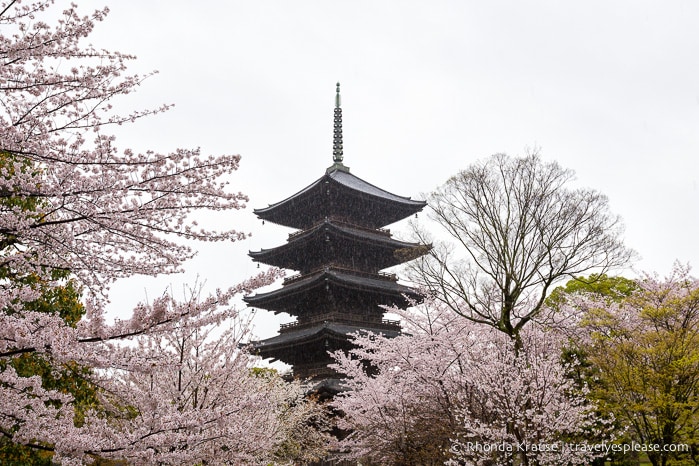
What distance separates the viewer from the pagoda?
914 inches

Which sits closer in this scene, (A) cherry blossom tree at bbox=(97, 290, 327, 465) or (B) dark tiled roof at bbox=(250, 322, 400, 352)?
(A) cherry blossom tree at bbox=(97, 290, 327, 465)

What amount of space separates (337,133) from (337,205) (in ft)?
21.1

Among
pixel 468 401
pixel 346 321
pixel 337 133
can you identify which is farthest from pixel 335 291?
pixel 468 401

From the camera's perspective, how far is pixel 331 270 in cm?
2372

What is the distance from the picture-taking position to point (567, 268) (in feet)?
40.7

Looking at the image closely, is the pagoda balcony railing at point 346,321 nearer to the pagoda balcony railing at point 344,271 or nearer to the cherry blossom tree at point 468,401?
the pagoda balcony railing at point 344,271

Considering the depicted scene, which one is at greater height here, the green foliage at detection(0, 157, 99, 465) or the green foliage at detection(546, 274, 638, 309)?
the green foliage at detection(546, 274, 638, 309)

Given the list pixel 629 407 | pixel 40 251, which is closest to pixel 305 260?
pixel 629 407

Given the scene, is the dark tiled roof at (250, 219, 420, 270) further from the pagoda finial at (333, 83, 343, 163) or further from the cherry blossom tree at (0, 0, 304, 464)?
the cherry blossom tree at (0, 0, 304, 464)

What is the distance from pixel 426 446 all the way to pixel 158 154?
841 cm

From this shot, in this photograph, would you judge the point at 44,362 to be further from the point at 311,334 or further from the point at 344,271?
the point at 344,271

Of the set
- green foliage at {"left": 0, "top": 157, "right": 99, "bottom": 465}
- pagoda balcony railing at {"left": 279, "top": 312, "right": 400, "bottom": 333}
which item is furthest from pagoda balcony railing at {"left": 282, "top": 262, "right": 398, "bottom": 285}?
green foliage at {"left": 0, "top": 157, "right": 99, "bottom": 465}

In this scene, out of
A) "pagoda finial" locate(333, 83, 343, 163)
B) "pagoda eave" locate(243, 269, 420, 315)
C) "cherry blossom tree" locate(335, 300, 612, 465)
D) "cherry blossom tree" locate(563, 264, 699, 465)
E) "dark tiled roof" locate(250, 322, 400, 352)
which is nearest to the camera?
"cherry blossom tree" locate(335, 300, 612, 465)

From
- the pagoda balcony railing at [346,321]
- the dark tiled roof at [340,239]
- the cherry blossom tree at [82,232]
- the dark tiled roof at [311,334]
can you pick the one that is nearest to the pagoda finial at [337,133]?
the dark tiled roof at [340,239]
